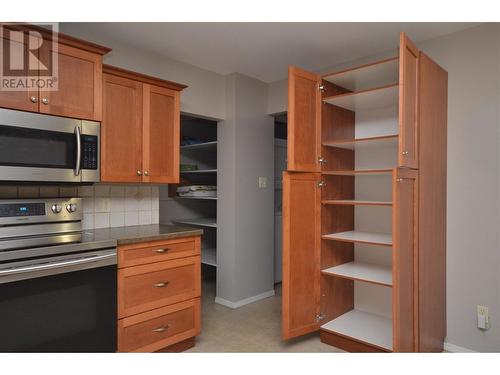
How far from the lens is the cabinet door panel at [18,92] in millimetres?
1860

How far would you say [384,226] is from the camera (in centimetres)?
276

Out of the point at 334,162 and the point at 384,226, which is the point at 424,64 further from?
the point at 384,226

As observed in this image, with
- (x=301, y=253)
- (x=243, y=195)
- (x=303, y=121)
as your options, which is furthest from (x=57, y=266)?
(x=243, y=195)

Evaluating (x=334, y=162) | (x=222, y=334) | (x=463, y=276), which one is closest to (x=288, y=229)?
(x=334, y=162)

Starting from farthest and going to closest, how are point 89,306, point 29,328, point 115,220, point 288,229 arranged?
point 115,220 → point 288,229 → point 89,306 → point 29,328

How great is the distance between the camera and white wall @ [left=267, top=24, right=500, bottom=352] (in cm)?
231

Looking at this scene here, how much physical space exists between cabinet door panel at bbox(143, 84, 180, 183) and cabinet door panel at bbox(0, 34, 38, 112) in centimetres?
72

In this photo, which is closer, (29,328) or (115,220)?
(29,328)

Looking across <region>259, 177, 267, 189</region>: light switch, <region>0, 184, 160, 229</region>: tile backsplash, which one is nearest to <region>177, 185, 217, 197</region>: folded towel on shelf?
<region>259, 177, 267, 189</region>: light switch

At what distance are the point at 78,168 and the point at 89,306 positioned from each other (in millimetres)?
817

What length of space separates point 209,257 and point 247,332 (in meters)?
1.33

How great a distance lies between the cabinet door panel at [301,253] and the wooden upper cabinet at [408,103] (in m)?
0.71

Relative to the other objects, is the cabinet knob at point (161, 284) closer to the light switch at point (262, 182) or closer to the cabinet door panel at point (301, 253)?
the cabinet door panel at point (301, 253)

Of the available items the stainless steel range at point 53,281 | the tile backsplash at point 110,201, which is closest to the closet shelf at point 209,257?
the tile backsplash at point 110,201
